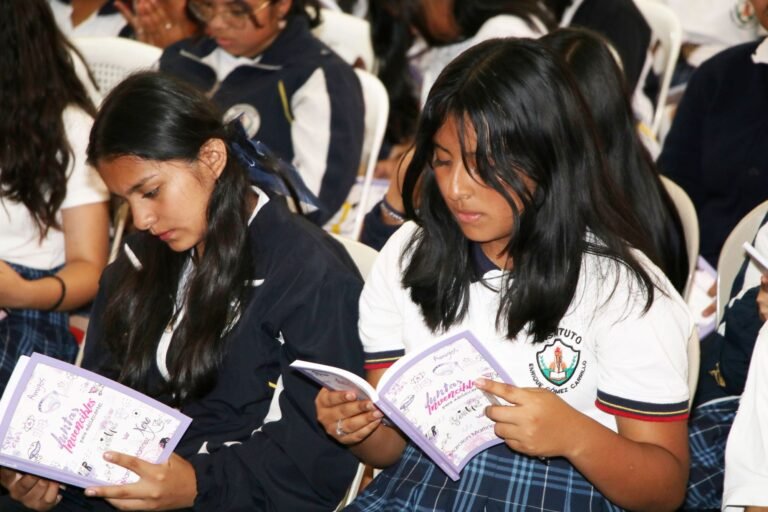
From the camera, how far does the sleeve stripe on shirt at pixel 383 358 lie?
176cm

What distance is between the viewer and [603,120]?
7.25 ft

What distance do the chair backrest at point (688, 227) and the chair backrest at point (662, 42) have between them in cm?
115

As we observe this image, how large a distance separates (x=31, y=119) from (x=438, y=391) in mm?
1382

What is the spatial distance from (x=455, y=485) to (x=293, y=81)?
5.35 feet

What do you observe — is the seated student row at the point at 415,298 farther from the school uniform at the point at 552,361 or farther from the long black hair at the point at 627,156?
the long black hair at the point at 627,156

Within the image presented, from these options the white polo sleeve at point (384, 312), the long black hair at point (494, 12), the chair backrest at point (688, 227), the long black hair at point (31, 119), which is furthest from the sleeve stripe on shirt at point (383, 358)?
the long black hair at point (494, 12)

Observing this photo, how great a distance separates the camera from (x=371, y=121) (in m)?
3.03

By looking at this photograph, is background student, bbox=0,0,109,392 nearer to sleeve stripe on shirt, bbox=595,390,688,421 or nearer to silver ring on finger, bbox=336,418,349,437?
silver ring on finger, bbox=336,418,349,437

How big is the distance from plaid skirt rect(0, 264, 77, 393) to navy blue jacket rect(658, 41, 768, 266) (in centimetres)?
166

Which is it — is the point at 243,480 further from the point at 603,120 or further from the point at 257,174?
the point at 603,120

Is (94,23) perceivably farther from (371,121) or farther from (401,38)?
(371,121)

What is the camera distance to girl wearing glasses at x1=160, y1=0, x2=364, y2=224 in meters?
2.91

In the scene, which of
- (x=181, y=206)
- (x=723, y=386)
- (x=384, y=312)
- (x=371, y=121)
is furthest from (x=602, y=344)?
(x=371, y=121)

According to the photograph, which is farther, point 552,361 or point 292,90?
point 292,90
